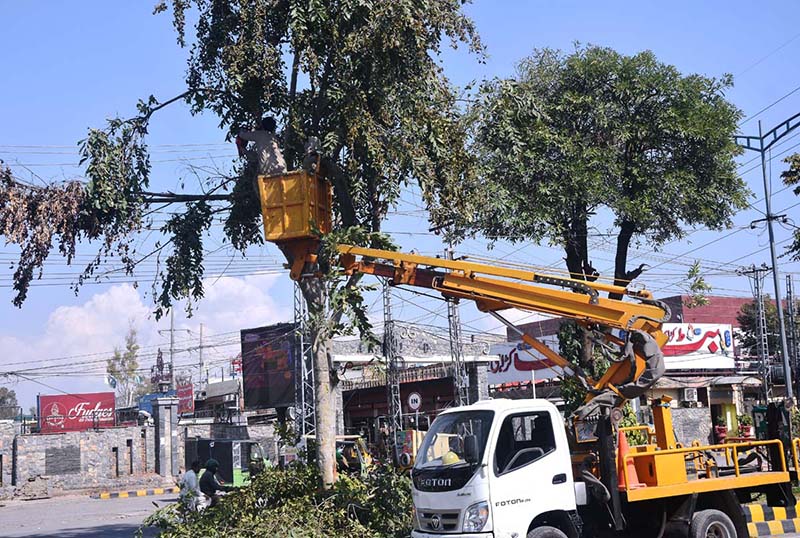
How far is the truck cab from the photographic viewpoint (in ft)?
31.3

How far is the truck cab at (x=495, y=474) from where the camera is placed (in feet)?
31.3

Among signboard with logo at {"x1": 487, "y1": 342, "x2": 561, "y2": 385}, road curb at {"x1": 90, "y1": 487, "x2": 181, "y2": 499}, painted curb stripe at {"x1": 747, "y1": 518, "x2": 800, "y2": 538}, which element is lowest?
road curb at {"x1": 90, "y1": 487, "x2": 181, "y2": 499}

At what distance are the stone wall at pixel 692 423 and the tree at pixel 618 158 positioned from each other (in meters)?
17.4

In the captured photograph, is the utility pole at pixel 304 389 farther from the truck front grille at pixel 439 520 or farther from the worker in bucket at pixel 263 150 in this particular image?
the truck front grille at pixel 439 520

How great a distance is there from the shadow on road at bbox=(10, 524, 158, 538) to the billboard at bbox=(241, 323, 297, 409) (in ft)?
63.8

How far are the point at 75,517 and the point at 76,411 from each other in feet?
68.5

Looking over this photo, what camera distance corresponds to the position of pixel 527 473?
32.2 feet

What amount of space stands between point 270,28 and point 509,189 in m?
7.31

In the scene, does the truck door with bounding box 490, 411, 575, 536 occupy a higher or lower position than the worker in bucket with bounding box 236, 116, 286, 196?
lower

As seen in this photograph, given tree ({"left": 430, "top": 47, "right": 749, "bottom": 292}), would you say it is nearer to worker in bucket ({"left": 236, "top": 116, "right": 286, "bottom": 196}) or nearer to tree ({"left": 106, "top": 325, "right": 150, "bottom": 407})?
worker in bucket ({"left": 236, "top": 116, "right": 286, "bottom": 196})

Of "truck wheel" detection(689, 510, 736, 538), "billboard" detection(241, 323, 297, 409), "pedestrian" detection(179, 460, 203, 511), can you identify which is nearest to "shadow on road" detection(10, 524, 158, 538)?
"pedestrian" detection(179, 460, 203, 511)

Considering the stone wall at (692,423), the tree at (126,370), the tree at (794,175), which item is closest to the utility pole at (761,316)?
the stone wall at (692,423)

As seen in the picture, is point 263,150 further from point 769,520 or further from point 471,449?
point 769,520

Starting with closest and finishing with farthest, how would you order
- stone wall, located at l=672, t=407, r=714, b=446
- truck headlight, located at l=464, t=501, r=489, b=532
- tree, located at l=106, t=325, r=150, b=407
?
truck headlight, located at l=464, t=501, r=489, b=532
stone wall, located at l=672, t=407, r=714, b=446
tree, located at l=106, t=325, r=150, b=407
